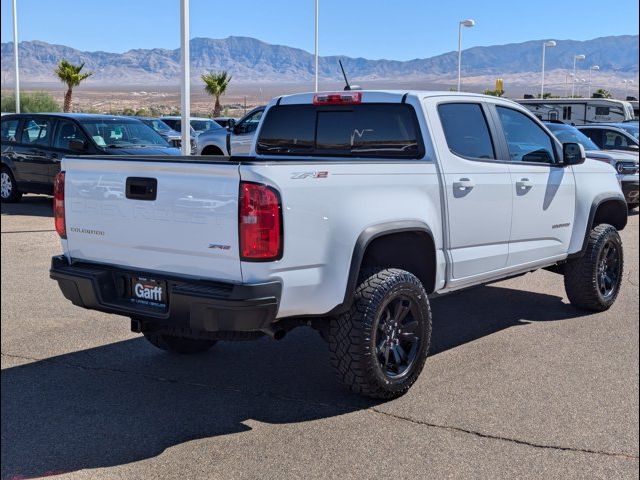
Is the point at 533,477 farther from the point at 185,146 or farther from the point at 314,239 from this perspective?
the point at 185,146

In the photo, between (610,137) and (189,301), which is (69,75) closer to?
(610,137)

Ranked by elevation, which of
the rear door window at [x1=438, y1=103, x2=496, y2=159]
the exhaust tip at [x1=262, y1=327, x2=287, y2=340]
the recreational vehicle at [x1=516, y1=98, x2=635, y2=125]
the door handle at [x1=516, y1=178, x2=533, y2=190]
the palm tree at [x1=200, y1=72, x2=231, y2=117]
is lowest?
the exhaust tip at [x1=262, y1=327, x2=287, y2=340]

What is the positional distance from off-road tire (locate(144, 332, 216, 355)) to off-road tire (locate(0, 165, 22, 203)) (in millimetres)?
10397

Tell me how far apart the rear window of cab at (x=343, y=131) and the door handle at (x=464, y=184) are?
32 centimetres

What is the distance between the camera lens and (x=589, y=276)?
717 cm

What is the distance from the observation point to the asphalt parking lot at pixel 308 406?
4.11 m

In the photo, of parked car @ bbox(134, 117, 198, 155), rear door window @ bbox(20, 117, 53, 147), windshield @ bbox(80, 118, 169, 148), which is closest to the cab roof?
windshield @ bbox(80, 118, 169, 148)

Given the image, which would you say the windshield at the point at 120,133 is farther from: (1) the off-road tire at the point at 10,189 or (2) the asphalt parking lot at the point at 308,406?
(2) the asphalt parking lot at the point at 308,406

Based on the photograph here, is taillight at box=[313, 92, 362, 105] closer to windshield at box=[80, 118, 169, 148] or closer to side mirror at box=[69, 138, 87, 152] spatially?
side mirror at box=[69, 138, 87, 152]

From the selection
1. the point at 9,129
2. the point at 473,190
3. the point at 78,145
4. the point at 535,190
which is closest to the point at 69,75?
the point at 9,129

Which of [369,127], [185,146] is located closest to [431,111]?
[369,127]

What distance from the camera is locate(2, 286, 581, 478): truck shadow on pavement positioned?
14.1 feet

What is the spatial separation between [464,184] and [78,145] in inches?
372

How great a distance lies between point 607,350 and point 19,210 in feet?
37.4
